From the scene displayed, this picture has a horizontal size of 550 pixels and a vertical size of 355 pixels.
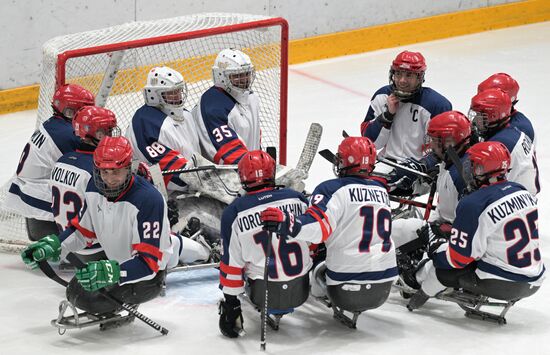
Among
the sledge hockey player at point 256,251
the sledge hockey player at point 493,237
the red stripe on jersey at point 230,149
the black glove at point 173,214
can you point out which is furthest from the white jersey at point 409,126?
the sledge hockey player at point 256,251

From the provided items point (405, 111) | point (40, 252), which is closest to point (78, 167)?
point (40, 252)

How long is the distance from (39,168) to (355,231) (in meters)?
1.84

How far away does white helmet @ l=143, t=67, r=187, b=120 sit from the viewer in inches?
248

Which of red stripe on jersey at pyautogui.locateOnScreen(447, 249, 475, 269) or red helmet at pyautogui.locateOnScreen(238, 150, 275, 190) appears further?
red stripe on jersey at pyautogui.locateOnScreen(447, 249, 475, 269)

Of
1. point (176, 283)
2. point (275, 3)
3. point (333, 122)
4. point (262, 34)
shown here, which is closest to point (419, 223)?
point (176, 283)

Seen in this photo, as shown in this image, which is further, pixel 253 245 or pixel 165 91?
pixel 165 91

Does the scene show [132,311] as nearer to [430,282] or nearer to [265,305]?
[265,305]

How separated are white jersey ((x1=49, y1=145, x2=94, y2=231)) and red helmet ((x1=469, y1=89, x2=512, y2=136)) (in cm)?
197

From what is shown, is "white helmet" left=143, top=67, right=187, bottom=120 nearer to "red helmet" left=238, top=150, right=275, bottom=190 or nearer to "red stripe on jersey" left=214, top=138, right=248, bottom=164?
"red stripe on jersey" left=214, top=138, right=248, bottom=164

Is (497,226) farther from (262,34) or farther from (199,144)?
(262,34)

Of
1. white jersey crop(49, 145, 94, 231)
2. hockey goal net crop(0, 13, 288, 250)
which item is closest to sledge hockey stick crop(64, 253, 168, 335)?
white jersey crop(49, 145, 94, 231)

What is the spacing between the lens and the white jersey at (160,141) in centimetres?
624

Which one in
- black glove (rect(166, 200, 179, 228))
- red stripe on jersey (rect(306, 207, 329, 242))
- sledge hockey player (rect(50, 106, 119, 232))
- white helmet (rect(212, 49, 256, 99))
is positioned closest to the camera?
red stripe on jersey (rect(306, 207, 329, 242))

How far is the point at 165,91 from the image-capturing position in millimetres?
6309
